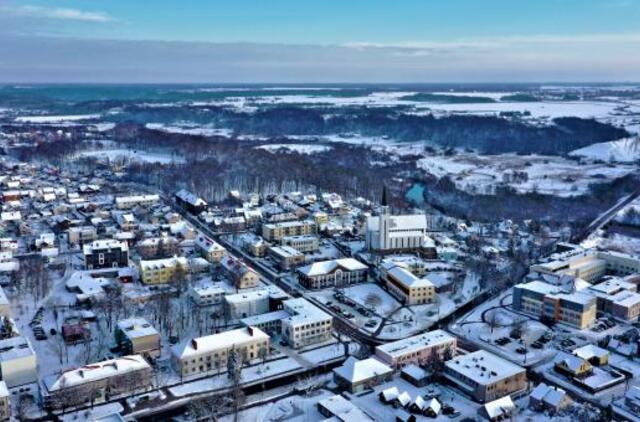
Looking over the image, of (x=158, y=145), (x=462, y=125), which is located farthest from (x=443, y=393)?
(x=462, y=125)

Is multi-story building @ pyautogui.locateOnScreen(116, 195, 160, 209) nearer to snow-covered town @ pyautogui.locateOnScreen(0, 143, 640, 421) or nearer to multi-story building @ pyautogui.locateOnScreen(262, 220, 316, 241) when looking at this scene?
snow-covered town @ pyautogui.locateOnScreen(0, 143, 640, 421)

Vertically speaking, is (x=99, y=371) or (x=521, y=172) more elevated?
(x=521, y=172)

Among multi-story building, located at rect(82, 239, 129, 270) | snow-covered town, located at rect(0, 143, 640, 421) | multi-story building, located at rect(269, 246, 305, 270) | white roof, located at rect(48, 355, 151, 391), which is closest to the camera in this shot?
white roof, located at rect(48, 355, 151, 391)

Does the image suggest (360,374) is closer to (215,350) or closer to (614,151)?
(215,350)

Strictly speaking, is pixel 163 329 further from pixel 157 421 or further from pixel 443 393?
pixel 443 393

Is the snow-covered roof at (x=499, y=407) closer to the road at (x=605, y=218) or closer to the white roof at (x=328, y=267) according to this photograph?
the white roof at (x=328, y=267)

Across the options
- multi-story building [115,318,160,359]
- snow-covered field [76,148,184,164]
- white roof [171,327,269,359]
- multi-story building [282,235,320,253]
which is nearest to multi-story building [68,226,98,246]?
multi-story building [282,235,320,253]

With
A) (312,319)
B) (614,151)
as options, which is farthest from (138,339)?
(614,151)

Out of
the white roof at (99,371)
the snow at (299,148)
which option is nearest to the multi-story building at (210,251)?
the white roof at (99,371)
